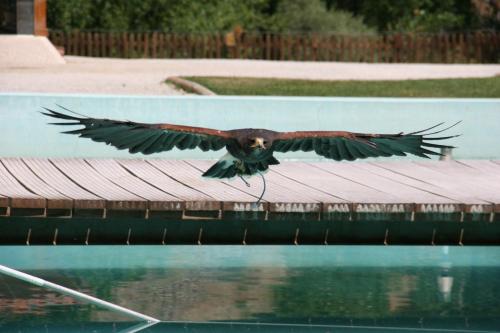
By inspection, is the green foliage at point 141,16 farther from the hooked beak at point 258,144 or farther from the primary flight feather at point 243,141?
the hooked beak at point 258,144

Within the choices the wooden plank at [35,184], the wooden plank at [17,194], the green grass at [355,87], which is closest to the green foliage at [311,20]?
the green grass at [355,87]

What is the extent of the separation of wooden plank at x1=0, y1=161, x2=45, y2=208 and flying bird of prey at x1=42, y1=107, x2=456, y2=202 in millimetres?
759

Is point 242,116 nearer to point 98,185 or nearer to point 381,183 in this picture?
point 381,183

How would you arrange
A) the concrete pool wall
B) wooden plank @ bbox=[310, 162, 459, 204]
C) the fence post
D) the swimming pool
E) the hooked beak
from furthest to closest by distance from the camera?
the fence post < the concrete pool wall < the swimming pool < wooden plank @ bbox=[310, 162, 459, 204] < the hooked beak

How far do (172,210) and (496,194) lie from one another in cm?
238

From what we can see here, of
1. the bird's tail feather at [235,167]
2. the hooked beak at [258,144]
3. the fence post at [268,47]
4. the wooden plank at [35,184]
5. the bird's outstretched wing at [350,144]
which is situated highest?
the hooked beak at [258,144]

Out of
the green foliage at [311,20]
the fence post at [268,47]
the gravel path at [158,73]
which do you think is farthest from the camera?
the green foliage at [311,20]

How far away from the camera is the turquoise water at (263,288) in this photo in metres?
9.12

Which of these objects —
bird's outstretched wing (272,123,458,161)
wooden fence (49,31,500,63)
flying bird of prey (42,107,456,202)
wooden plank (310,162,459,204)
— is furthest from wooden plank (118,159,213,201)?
wooden fence (49,31,500,63)

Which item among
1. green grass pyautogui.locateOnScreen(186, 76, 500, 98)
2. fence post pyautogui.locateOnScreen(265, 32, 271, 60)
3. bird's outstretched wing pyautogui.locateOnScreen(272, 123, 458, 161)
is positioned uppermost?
bird's outstretched wing pyautogui.locateOnScreen(272, 123, 458, 161)

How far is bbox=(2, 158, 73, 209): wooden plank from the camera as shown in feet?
26.5

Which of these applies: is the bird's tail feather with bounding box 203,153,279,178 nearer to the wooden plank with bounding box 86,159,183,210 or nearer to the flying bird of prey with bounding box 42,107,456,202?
the flying bird of prey with bounding box 42,107,456,202

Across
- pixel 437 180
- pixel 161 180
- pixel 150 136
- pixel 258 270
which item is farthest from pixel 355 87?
pixel 150 136

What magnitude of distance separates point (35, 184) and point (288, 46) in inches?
852
